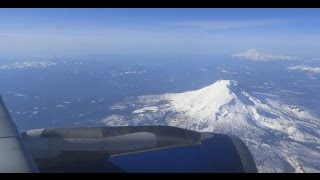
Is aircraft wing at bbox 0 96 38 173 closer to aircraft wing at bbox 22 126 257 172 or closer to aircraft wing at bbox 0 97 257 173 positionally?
aircraft wing at bbox 0 97 257 173

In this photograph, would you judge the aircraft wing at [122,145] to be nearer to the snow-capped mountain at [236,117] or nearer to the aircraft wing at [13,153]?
the aircraft wing at [13,153]

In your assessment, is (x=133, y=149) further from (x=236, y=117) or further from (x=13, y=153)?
(x=236, y=117)

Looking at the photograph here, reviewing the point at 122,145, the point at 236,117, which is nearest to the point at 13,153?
the point at 122,145

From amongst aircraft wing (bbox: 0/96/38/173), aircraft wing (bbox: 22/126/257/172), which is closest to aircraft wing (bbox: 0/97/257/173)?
aircraft wing (bbox: 22/126/257/172)

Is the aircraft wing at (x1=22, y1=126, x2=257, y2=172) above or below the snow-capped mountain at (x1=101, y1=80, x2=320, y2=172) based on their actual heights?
below

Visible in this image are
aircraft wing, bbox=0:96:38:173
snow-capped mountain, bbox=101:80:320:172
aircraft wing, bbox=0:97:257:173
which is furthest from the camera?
snow-capped mountain, bbox=101:80:320:172

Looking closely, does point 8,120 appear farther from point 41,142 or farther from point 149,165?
point 149,165
